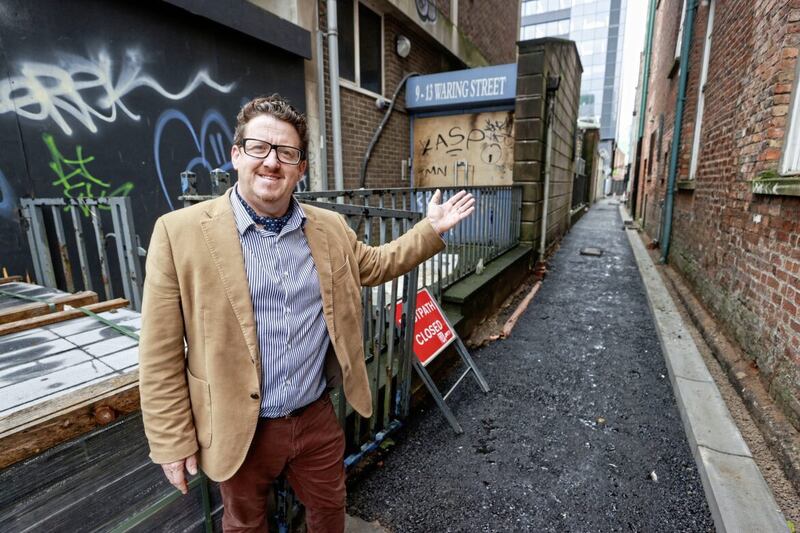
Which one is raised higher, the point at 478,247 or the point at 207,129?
the point at 207,129

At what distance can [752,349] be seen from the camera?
135 inches

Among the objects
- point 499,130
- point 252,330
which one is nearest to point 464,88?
point 499,130

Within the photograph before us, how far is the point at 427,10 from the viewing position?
8.78 metres

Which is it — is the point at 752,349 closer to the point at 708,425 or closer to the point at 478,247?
the point at 708,425

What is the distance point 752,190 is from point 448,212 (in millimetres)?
3430

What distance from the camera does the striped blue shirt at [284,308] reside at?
1434 millimetres

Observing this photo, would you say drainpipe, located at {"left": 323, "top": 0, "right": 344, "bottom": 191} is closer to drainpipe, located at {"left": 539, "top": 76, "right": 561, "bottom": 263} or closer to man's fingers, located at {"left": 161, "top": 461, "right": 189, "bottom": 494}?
drainpipe, located at {"left": 539, "top": 76, "right": 561, "bottom": 263}

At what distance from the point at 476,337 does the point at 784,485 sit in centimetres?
278

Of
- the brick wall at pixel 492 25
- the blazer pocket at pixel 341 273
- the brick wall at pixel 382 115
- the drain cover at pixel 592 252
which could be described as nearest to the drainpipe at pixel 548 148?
the drain cover at pixel 592 252

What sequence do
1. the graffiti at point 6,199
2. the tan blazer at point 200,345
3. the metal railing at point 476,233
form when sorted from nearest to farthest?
the tan blazer at point 200,345 < the graffiti at point 6,199 < the metal railing at point 476,233

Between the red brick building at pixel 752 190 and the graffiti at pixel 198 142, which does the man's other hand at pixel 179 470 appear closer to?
the red brick building at pixel 752 190

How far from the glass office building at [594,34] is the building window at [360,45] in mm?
54927

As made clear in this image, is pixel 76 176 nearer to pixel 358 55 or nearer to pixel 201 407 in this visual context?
pixel 201 407

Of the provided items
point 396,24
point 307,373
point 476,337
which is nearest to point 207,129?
point 476,337
